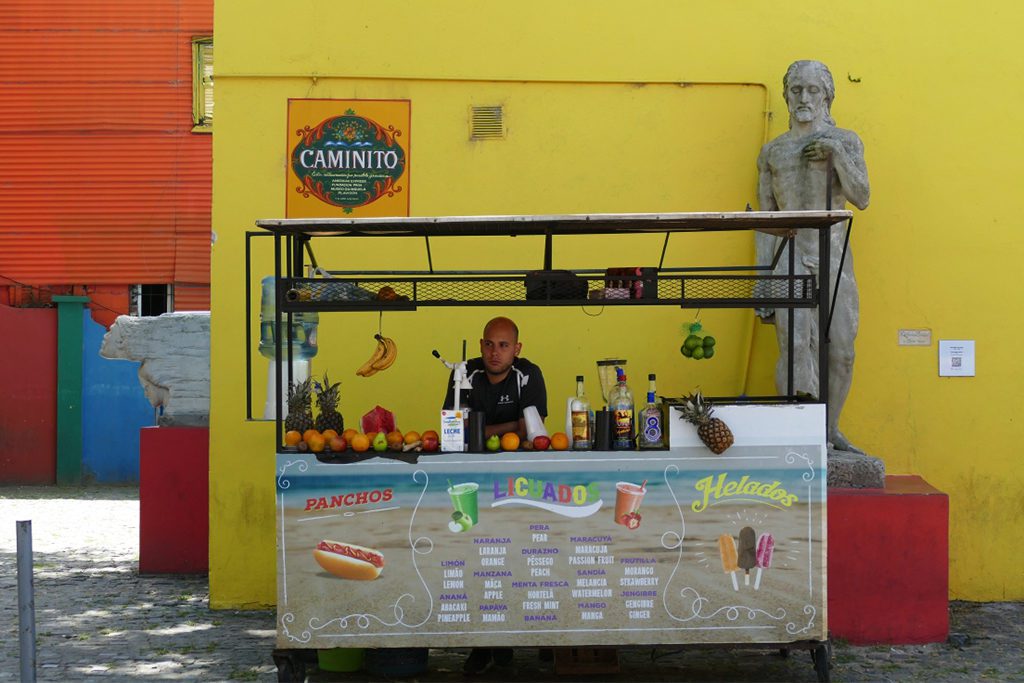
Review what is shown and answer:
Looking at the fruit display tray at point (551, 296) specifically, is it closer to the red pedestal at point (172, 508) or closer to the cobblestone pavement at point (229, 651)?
the cobblestone pavement at point (229, 651)

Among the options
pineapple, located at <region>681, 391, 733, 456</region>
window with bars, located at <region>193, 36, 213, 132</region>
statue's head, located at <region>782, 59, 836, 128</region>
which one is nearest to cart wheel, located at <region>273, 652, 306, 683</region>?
pineapple, located at <region>681, 391, 733, 456</region>

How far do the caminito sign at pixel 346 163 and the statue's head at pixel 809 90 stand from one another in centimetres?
254

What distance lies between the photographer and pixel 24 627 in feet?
17.1

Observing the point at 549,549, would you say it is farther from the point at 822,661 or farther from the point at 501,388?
the point at 822,661

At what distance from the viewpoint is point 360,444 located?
21.1 feet

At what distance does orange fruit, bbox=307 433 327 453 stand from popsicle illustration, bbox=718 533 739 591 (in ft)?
6.66

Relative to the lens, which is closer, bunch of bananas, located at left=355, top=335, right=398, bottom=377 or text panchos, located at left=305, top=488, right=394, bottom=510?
text panchos, located at left=305, top=488, right=394, bottom=510

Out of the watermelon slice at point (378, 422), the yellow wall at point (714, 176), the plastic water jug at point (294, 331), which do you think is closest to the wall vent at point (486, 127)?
the yellow wall at point (714, 176)

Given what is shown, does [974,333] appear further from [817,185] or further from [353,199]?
[353,199]

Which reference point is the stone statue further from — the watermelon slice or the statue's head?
the watermelon slice

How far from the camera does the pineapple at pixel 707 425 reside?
6.32 m

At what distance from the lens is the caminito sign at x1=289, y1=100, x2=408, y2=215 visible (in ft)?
27.8

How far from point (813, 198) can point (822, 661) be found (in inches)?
112

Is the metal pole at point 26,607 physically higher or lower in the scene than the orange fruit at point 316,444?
lower
